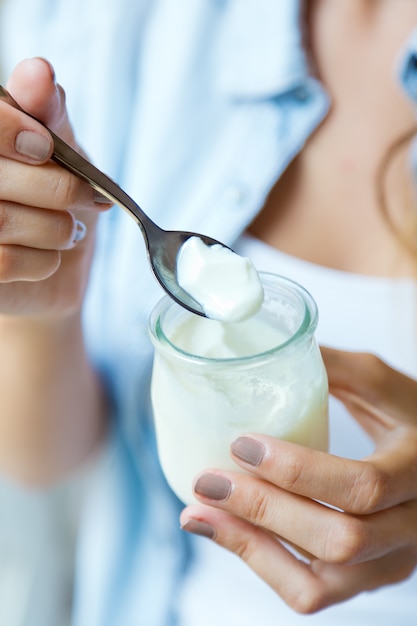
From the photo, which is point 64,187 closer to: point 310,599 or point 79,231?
→ point 79,231

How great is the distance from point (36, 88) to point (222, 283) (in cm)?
18

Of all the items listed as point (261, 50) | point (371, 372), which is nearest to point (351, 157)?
point (261, 50)

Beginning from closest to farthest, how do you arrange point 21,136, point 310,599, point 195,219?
point 21,136 < point 310,599 < point 195,219

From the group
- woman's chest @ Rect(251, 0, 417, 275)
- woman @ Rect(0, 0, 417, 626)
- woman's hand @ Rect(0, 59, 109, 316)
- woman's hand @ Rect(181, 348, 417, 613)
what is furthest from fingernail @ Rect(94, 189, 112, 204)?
woman's chest @ Rect(251, 0, 417, 275)

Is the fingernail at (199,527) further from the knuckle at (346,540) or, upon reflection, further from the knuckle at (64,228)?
the knuckle at (64,228)

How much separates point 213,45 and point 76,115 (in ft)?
0.67

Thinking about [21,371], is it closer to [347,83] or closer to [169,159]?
A: [169,159]

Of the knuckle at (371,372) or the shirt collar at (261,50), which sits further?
the shirt collar at (261,50)

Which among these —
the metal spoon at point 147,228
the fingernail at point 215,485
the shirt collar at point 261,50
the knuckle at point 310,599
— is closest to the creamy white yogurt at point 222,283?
the metal spoon at point 147,228

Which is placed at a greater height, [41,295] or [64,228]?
[64,228]

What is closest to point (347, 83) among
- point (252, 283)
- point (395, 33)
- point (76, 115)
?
point (395, 33)

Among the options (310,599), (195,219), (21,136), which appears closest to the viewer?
(21,136)

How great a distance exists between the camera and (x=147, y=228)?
1.71ft

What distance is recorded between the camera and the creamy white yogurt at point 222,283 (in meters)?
0.49
